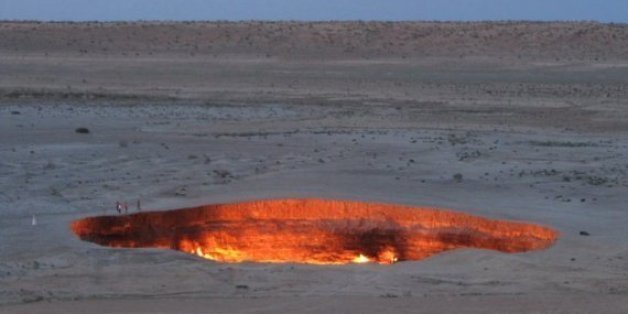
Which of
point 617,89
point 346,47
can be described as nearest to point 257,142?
point 617,89

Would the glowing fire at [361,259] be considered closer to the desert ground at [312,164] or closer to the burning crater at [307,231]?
the burning crater at [307,231]

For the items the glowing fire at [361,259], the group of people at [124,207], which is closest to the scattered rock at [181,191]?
the group of people at [124,207]

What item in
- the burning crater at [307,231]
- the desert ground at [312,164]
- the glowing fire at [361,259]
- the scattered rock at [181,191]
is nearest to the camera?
the desert ground at [312,164]

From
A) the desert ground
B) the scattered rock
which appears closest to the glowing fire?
the desert ground

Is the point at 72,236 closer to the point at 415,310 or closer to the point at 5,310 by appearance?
the point at 5,310

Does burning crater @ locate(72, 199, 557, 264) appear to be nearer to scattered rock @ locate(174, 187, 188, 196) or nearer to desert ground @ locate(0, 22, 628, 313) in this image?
desert ground @ locate(0, 22, 628, 313)

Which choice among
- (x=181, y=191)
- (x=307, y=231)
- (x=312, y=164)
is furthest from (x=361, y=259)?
(x=312, y=164)
